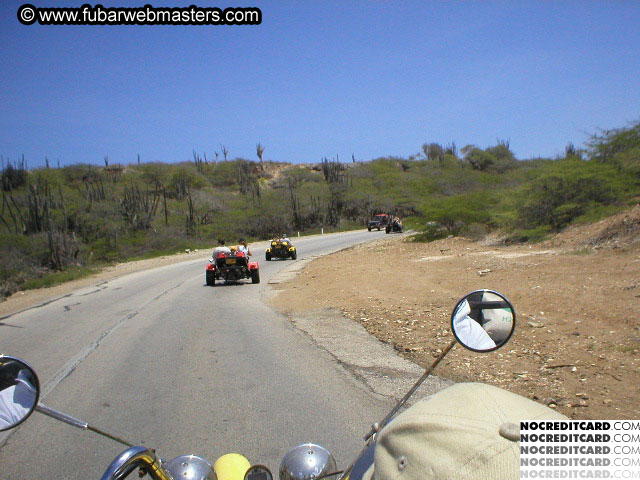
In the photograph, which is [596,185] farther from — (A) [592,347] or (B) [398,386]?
(B) [398,386]

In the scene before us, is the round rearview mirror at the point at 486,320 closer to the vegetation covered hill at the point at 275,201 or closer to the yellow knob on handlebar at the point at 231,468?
the yellow knob on handlebar at the point at 231,468

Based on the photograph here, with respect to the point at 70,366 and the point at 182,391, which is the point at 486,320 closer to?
the point at 182,391

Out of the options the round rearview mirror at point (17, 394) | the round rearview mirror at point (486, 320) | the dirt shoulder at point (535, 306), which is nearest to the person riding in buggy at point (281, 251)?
the dirt shoulder at point (535, 306)

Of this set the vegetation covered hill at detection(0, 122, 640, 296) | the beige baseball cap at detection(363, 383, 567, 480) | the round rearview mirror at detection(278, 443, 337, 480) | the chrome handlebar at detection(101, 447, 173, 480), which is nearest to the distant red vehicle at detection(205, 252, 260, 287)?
the vegetation covered hill at detection(0, 122, 640, 296)

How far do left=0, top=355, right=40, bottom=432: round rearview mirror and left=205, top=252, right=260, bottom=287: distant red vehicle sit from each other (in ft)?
49.5

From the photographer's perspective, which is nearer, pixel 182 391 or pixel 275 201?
pixel 182 391

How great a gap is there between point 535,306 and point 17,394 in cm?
893

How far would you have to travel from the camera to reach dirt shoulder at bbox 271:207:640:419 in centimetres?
577

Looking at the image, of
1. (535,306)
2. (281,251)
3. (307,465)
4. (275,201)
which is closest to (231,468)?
(307,465)

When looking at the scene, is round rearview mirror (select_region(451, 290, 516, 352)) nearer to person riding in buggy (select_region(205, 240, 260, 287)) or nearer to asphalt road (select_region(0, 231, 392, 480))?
asphalt road (select_region(0, 231, 392, 480))

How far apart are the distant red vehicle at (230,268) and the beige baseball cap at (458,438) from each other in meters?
15.5

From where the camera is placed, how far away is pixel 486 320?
243cm

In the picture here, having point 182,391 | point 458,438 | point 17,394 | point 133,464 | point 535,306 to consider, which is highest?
point 17,394

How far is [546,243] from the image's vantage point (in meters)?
19.1
